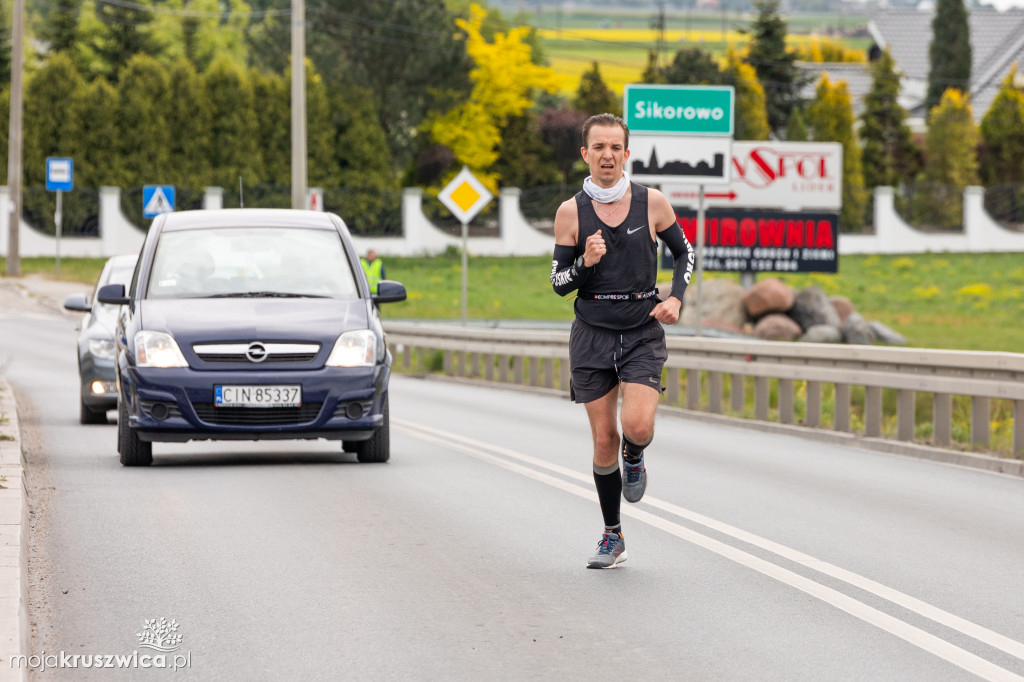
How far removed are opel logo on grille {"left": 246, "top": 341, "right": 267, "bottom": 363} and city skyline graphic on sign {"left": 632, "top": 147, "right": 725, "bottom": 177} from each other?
1086 centimetres

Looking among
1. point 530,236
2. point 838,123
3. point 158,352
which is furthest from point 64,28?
point 158,352

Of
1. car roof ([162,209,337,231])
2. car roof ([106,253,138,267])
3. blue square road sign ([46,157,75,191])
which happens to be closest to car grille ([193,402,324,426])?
car roof ([162,209,337,231])

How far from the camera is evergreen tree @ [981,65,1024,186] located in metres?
81.1

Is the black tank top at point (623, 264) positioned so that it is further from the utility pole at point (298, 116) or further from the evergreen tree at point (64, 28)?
the evergreen tree at point (64, 28)

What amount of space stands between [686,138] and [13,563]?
51.2ft

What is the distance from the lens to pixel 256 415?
11750mm

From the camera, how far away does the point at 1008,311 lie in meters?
41.3

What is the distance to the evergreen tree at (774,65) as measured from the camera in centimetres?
9050

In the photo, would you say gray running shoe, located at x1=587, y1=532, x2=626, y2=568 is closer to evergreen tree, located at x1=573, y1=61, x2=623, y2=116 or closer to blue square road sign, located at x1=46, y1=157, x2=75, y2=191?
blue square road sign, located at x1=46, y1=157, x2=75, y2=191

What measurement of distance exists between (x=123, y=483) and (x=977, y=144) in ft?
241

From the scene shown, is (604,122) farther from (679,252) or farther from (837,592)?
(837,592)

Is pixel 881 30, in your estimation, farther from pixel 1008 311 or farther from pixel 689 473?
pixel 689 473

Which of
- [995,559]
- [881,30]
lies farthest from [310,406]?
[881,30]

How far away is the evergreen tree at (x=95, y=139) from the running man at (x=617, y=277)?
50.6m
